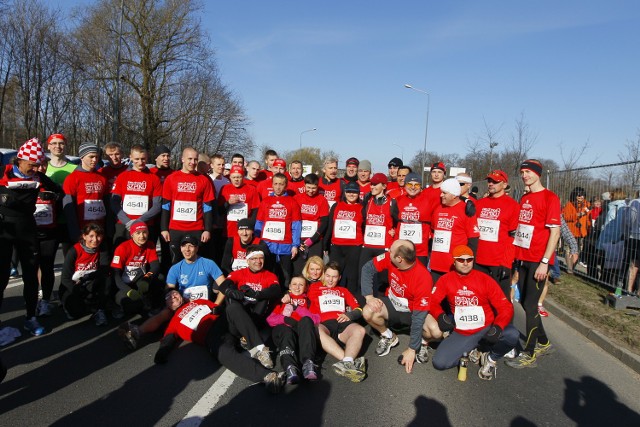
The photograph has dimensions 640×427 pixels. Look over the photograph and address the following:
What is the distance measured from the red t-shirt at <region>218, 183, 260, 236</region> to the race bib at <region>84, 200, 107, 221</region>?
1704mm

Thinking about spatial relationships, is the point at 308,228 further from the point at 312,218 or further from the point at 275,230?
the point at 275,230

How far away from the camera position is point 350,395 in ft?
13.0

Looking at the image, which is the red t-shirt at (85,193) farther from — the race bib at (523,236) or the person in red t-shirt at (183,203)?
the race bib at (523,236)

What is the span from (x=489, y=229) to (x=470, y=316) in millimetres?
1320

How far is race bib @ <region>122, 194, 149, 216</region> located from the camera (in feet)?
20.3

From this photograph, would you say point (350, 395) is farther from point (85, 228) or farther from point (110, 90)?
point (110, 90)

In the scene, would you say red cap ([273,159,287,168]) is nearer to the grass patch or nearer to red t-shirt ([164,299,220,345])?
red t-shirt ([164,299,220,345])

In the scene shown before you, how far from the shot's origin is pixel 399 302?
5.16 meters

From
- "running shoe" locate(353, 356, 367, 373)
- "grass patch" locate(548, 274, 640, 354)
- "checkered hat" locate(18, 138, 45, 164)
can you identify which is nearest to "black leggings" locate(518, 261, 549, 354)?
"grass patch" locate(548, 274, 640, 354)

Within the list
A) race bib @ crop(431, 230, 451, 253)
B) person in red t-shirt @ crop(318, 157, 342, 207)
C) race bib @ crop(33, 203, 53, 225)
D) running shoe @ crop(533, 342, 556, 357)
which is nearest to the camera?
running shoe @ crop(533, 342, 556, 357)

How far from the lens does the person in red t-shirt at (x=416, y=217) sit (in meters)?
5.93

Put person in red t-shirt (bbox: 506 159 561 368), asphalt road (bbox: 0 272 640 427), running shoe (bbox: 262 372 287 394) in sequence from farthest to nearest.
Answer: person in red t-shirt (bbox: 506 159 561 368)
running shoe (bbox: 262 372 287 394)
asphalt road (bbox: 0 272 640 427)

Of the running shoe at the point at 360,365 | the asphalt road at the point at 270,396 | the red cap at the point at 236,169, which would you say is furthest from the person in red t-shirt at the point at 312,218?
the running shoe at the point at 360,365

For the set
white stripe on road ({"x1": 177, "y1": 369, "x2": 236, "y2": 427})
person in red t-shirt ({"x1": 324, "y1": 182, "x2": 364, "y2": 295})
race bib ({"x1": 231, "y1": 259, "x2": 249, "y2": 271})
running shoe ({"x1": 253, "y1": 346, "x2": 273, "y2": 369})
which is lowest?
white stripe on road ({"x1": 177, "y1": 369, "x2": 236, "y2": 427})
